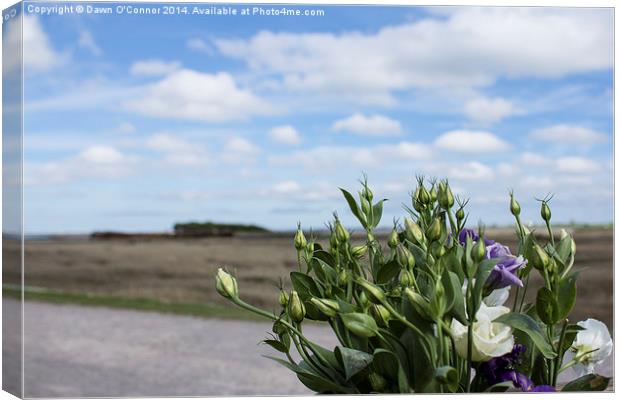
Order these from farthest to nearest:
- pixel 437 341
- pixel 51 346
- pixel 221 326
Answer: pixel 221 326 < pixel 51 346 < pixel 437 341

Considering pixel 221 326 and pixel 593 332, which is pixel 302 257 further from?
pixel 221 326

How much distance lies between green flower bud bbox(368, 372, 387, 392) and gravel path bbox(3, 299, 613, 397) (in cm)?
323

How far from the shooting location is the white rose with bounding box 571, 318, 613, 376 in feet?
3.46

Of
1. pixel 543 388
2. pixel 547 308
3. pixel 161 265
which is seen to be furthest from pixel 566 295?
pixel 161 265

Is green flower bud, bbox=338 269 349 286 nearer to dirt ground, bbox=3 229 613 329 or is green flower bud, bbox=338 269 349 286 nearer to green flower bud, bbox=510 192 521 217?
green flower bud, bbox=510 192 521 217

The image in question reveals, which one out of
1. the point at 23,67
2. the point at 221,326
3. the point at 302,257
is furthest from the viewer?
the point at 221,326

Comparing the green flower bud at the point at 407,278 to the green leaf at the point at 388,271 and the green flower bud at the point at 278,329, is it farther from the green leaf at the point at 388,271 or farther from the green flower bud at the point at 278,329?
the green flower bud at the point at 278,329

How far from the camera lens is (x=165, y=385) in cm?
503

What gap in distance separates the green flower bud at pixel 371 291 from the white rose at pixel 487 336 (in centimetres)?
11

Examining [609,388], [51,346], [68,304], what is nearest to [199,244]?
[68,304]

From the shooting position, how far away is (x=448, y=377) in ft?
2.82

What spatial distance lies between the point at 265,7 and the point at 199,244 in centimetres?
694

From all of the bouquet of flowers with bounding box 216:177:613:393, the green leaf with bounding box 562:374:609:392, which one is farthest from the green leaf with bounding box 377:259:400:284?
the green leaf with bounding box 562:374:609:392

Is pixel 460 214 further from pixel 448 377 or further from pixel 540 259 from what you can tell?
pixel 448 377
